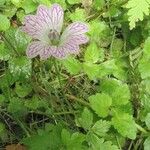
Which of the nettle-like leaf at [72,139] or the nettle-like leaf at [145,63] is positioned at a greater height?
the nettle-like leaf at [145,63]

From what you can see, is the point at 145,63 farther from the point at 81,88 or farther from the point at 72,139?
the point at 72,139

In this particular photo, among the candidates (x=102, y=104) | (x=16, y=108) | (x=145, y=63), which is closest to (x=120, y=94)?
(x=102, y=104)

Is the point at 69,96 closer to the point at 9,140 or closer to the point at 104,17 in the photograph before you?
the point at 9,140

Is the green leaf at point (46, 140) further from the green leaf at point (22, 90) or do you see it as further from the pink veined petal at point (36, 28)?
the pink veined petal at point (36, 28)

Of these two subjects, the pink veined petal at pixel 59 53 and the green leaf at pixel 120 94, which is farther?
the green leaf at pixel 120 94

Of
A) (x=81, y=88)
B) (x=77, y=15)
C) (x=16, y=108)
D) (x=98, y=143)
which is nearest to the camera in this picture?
(x=98, y=143)

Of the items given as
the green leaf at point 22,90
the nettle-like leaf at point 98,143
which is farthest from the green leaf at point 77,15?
the nettle-like leaf at point 98,143

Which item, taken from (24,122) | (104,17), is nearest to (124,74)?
(104,17)
